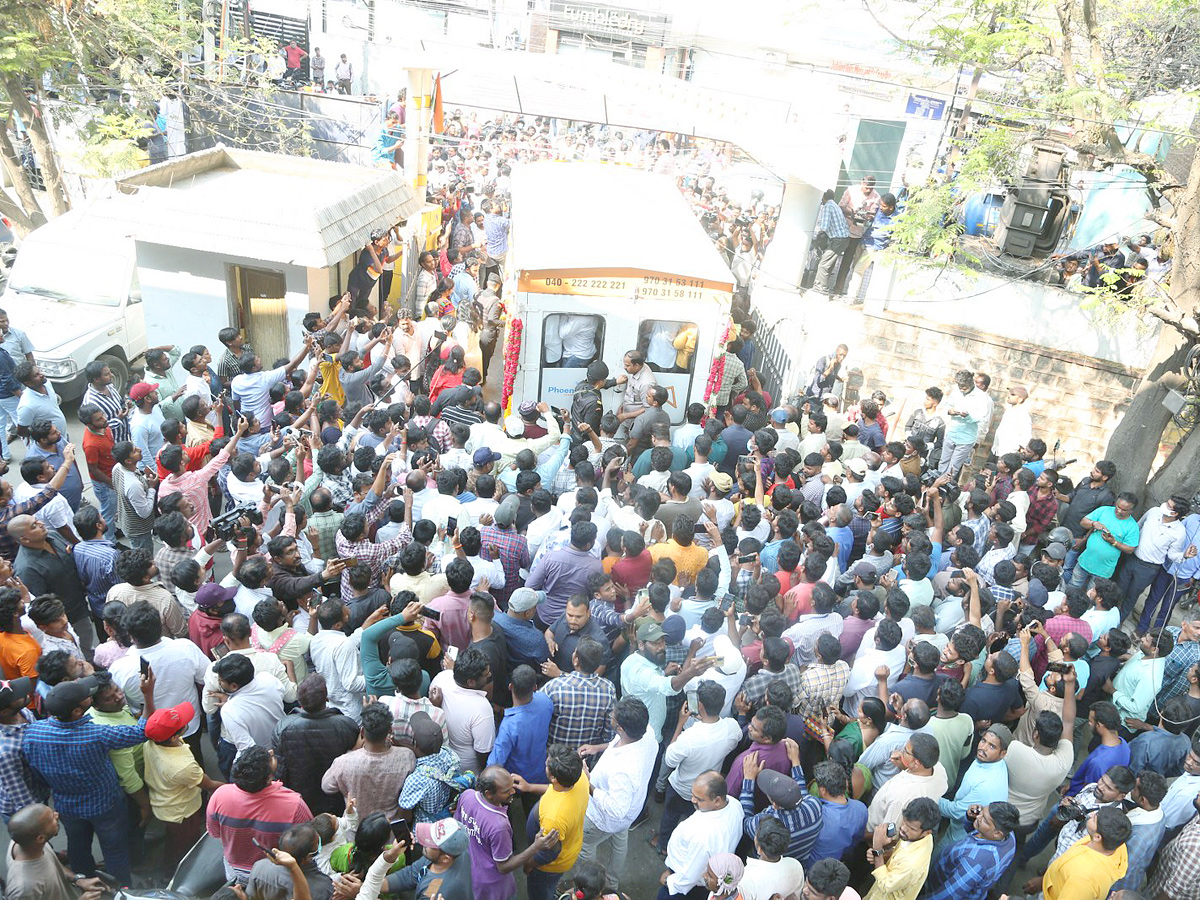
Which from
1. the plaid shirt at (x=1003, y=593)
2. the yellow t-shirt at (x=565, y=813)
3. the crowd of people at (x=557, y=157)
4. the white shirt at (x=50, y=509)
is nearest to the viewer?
the yellow t-shirt at (x=565, y=813)

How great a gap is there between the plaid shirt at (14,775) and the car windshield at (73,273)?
26.3ft

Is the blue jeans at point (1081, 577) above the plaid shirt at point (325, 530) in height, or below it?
below

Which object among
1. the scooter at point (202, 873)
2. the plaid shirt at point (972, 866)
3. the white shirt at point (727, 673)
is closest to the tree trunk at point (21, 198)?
the scooter at point (202, 873)

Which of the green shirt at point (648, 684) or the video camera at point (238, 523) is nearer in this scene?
the green shirt at point (648, 684)

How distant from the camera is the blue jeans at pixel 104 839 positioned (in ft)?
15.1

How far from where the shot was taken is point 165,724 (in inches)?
176

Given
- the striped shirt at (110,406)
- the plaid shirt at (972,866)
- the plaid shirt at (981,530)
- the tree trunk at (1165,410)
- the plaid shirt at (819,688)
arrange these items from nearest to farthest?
the plaid shirt at (972,866)
the plaid shirt at (819,688)
the plaid shirt at (981,530)
the striped shirt at (110,406)
the tree trunk at (1165,410)

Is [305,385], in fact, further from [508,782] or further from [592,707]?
[508,782]

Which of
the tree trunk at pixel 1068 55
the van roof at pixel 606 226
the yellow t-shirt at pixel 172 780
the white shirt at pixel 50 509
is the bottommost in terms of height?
the yellow t-shirt at pixel 172 780

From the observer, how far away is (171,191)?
10.3m

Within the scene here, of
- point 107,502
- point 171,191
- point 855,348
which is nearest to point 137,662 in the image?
point 107,502

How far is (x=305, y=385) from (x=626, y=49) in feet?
95.5

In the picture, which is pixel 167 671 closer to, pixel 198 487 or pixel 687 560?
pixel 198 487

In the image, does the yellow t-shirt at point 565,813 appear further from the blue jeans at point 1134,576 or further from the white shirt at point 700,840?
the blue jeans at point 1134,576
